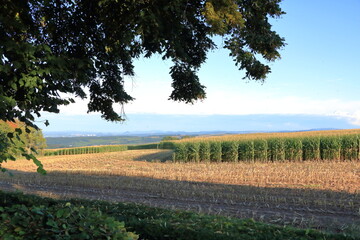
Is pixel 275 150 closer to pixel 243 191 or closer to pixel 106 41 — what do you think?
pixel 243 191

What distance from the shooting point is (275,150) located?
24.9 metres

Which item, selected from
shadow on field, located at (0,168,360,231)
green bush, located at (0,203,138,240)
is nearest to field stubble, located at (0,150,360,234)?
shadow on field, located at (0,168,360,231)

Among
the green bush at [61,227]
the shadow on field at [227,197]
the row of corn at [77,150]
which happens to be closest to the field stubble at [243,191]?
the shadow on field at [227,197]

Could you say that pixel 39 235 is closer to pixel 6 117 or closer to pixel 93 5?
pixel 6 117

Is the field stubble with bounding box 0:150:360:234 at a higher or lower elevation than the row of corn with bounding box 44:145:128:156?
higher

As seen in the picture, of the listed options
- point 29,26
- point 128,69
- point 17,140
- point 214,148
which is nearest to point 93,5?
point 29,26

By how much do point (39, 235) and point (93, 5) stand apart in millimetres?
6574

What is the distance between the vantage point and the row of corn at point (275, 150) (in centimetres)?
2400

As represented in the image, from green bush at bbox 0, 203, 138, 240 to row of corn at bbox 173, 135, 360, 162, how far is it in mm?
21543

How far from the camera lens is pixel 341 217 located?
350 inches

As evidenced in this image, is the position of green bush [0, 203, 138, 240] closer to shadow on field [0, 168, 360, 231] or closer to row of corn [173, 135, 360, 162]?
shadow on field [0, 168, 360, 231]

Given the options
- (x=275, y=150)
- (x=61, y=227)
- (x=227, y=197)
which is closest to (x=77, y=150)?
(x=275, y=150)

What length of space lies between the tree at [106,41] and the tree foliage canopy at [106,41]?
20 millimetres

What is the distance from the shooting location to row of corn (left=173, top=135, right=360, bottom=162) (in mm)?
24000
